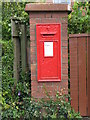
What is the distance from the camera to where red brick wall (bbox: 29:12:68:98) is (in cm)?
380

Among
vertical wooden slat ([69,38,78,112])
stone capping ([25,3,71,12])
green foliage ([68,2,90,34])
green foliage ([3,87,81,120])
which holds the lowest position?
green foliage ([3,87,81,120])

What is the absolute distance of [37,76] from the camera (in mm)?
3859

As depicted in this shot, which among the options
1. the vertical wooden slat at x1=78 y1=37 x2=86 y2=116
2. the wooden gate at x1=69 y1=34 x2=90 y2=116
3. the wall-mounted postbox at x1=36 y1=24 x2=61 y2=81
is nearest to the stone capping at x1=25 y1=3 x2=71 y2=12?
the wall-mounted postbox at x1=36 y1=24 x2=61 y2=81

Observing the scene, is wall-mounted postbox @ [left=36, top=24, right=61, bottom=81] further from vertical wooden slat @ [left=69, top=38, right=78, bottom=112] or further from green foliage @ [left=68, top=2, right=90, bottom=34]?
green foliage @ [left=68, top=2, right=90, bottom=34]

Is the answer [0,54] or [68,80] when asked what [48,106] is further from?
[0,54]

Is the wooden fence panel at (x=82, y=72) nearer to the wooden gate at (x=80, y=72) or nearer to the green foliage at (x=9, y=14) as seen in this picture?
the wooden gate at (x=80, y=72)

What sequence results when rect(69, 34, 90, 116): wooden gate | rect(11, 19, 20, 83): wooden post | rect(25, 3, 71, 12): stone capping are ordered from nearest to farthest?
1. rect(25, 3, 71, 12): stone capping
2. rect(69, 34, 90, 116): wooden gate
3. rect(11, 19, 20, 83): wooden post

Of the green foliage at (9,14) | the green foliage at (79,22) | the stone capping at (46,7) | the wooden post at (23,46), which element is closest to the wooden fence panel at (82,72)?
the green foliage at (79,22)

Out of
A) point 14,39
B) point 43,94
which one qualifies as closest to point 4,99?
point 43,94


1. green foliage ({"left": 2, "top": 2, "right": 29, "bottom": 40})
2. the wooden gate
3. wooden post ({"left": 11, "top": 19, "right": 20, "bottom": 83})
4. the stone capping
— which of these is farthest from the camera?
green foliage ({"left": 2, "top": 2, "right": 29, "bottom": 40})

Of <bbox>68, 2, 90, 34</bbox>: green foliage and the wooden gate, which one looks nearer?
the wooden gate

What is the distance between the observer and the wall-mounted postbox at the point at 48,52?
3.77 meters

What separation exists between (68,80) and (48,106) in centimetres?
70

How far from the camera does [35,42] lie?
3.83 metres
